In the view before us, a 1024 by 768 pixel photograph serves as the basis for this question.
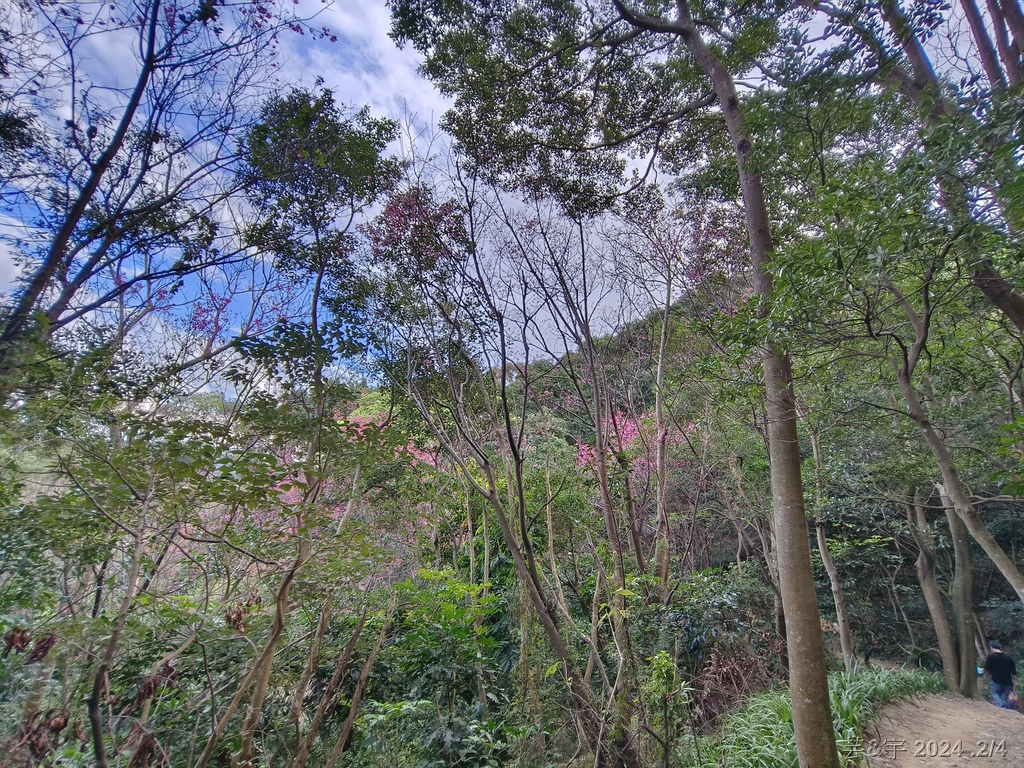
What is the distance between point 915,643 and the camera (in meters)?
8.42

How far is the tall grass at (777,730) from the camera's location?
2.94 m

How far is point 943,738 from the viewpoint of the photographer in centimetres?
368

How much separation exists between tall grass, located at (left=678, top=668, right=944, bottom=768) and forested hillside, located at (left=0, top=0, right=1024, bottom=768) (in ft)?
0.11

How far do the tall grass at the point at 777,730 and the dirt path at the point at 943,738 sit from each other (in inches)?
4.9

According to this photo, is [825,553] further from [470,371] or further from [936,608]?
[470,371]

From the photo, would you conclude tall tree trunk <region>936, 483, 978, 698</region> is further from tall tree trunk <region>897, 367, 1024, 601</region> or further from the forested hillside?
tall tree trunk <region>897, 367, 1024, 601</region>

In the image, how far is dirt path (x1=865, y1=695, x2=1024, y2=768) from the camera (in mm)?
3164

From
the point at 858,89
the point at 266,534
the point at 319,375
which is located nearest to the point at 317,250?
the point at 319,375

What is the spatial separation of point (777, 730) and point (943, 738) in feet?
5.98

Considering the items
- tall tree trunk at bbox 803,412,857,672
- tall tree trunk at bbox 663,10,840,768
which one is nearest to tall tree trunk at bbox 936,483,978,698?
tall tree trunk at bbox 803,412,857,672

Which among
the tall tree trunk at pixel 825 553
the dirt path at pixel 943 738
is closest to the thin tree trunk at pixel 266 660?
the dirt path at pixel 943 738

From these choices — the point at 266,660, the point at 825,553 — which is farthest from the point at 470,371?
the point at 825,553

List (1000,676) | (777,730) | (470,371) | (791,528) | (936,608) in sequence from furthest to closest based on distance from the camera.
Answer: (936,608)
(1000,676)
(470,371)
(777,730)
(791,528)

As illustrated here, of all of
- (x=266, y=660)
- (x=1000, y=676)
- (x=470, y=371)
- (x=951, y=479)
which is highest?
(x=470, y=371)
